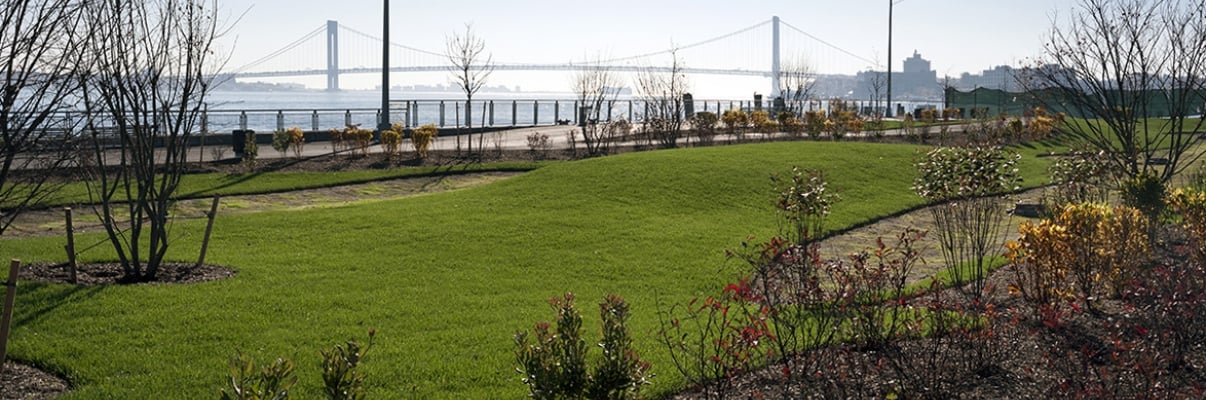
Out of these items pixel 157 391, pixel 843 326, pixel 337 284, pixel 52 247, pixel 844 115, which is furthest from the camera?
pixel 844 115

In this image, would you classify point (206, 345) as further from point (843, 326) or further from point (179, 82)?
point (843, 326)

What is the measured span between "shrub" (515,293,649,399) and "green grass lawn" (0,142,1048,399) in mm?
1274

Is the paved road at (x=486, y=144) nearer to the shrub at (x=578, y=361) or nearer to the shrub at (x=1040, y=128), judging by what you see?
the shrub at (x=1040, y=128)

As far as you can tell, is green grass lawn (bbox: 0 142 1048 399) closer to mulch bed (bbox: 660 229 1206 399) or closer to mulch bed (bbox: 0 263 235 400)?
mulch bed (bbox: 0 263 235 400)

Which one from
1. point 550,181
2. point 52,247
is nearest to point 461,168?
point 550,181

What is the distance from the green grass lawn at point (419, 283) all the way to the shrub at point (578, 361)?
127 centimetres

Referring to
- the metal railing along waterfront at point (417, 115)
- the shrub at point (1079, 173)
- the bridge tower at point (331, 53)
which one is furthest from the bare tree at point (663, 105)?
the bridge tower at point (331, 53)

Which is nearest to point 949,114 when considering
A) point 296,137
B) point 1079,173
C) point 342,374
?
point 296,137

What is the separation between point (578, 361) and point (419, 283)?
4.99 meters

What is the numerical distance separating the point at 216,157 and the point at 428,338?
53.7ft

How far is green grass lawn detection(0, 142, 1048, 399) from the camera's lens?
23.6 ft

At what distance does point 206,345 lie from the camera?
7715 mm

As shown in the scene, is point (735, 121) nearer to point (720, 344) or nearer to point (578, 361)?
point (720, 344)

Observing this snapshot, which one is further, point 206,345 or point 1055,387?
point 206,345
